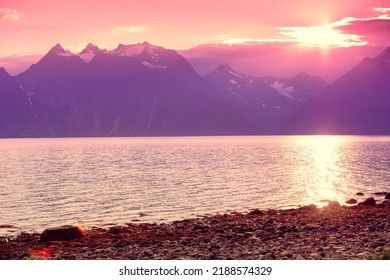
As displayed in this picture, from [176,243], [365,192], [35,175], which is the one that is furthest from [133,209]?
[35,175]

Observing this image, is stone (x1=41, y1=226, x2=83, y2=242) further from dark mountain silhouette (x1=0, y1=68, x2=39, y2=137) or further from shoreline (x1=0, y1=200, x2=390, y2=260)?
dark mountain silhouette (x1=0, y1=68, x2=39, y2=137)

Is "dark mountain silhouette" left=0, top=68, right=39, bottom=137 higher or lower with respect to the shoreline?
higher

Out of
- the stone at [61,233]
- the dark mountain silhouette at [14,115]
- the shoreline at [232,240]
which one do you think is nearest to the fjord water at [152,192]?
the shoreline at [232,240]

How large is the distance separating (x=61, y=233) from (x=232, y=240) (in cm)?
996

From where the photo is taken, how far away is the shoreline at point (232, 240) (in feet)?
83.9

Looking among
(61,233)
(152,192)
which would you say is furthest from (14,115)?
(61,233)

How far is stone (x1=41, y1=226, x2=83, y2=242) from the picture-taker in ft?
111

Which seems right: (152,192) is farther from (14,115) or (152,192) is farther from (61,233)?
(14,115)

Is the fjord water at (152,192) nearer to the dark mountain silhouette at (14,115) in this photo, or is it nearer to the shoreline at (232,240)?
the shoreline at (232,240)

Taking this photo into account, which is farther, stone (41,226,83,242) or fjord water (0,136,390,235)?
fjord water (0,136,390,235)

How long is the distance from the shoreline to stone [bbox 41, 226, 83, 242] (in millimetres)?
Result: 372

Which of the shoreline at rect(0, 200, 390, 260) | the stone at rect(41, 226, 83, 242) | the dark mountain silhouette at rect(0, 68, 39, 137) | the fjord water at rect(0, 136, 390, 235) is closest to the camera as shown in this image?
the shoreline at rect(0, 200, 390, 260)

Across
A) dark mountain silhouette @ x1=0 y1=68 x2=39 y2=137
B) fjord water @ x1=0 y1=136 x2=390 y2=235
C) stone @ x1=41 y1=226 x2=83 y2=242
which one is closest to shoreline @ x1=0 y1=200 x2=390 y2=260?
stone @ x1=41 y1=226 x2=83 y2=242
